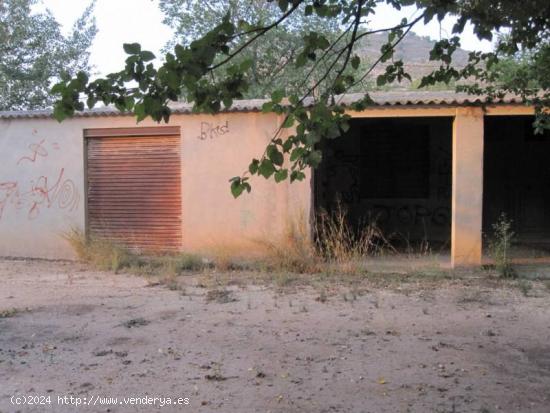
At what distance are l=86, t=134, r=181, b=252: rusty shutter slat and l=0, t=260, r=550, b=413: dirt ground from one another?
80.9 inches

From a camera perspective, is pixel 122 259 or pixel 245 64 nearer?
pixel 245 64

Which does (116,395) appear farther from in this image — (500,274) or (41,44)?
(41,44)

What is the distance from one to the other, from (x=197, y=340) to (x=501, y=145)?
28.6 ft

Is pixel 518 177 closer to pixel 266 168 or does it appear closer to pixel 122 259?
pixel 122 259

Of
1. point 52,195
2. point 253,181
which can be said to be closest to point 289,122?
point 253,181

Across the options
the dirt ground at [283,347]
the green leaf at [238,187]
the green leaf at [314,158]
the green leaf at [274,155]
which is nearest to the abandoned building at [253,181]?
the dirt ground at [283,347]

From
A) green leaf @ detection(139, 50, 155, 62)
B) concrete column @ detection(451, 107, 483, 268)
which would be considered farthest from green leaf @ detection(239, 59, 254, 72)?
concrete column @ detection(451, 107, 483, 268)

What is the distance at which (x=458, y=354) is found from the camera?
4656mm

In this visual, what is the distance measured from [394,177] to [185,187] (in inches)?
188

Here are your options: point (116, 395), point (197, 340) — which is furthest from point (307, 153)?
point (197, 340)

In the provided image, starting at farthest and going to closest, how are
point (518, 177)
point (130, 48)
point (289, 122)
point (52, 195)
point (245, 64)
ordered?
point (518, 177)
point (52, 195)
point (289, 122)
point (245, 64)
point (130, 48)

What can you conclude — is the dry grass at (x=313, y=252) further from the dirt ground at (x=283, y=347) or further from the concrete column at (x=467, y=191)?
the concrete column at (x=467, y=191)

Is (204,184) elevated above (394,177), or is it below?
below

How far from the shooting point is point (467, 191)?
27.3 feet
